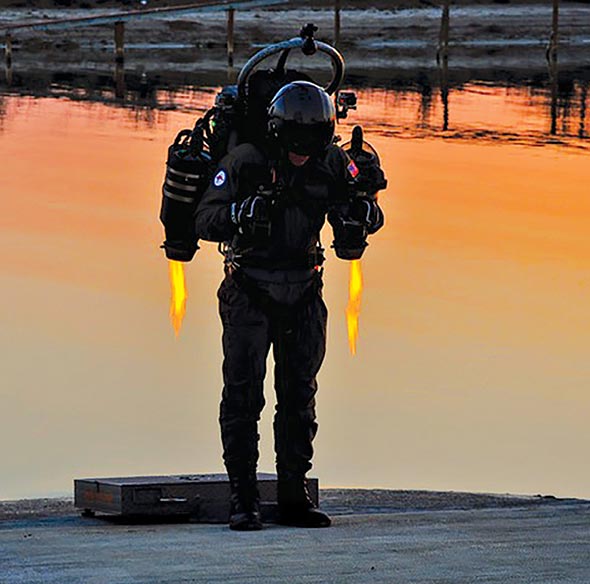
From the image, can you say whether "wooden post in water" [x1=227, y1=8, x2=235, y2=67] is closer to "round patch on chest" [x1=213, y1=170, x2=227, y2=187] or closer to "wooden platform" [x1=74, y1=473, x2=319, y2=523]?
"wooden platform" [x1=74, y1=473, x2=319, y2=523]

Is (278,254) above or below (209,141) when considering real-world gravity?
below

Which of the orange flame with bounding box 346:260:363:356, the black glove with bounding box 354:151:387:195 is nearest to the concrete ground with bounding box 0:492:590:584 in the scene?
the orange flame with bounding box 346:260:363:356

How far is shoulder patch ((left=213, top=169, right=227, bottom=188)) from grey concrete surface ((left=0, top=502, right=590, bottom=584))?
4.82ft

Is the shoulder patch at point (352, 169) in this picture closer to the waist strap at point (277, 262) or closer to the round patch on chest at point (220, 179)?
the waist strap at point (277, 262)

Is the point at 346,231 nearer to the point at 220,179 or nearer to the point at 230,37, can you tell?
the point at 220,179

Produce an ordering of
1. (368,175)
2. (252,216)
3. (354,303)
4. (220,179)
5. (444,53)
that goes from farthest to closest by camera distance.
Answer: (444,53) → (354,303) → (368,175) → (220,179) → (252,216)

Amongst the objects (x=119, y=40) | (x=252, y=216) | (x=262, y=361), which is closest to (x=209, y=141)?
(x=252, y=216)

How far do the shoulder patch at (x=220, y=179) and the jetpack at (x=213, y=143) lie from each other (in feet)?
0.53

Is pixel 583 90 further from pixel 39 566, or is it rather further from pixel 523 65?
pixel 39 566

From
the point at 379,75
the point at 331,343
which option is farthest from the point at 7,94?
the point at 331,343

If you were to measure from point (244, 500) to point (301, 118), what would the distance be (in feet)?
5.44

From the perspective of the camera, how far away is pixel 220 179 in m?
9.38

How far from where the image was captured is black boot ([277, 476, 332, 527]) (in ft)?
31.6

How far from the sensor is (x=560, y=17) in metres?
66.4
